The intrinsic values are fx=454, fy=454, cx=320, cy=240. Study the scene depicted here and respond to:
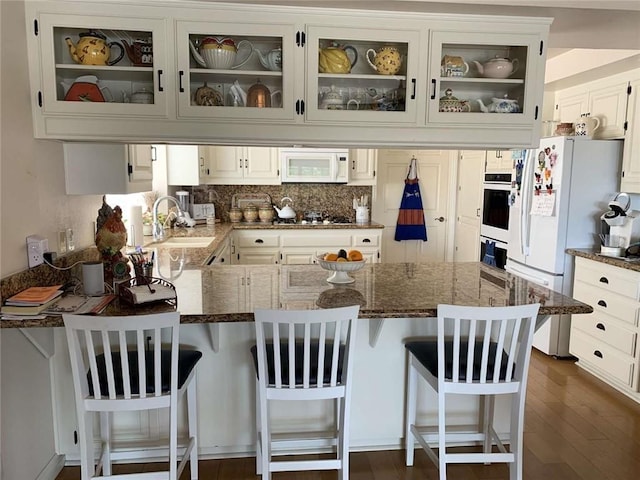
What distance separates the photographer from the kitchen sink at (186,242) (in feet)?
13.0

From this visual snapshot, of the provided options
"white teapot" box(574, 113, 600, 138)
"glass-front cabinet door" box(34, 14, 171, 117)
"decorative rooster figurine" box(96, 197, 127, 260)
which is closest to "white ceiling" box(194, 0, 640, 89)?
"glass-front cabinet door" box(34, 14, 171, 117)

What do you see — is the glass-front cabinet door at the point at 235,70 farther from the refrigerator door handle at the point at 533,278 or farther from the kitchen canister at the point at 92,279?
the refrigerator door handle at the point at 533,278

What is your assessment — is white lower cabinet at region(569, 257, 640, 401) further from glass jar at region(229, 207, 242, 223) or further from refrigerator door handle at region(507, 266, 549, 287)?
glass jar at region(229, 207, 242, 223)

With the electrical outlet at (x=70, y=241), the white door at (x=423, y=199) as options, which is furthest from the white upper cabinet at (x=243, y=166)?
the electrical outlet at (x=70, y=241)

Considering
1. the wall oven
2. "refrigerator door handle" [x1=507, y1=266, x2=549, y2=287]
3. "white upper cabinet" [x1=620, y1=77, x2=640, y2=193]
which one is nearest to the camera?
"white upper cabinet" [x1=620, y1=77, x2=640, y2=193]

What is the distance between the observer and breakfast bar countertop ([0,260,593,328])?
6.48 feet

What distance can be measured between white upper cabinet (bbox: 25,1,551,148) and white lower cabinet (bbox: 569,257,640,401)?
4.92 ft

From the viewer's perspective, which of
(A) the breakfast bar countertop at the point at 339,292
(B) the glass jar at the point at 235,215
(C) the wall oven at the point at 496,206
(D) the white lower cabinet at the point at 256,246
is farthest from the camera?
(B) the glass jar at the point at 235,215

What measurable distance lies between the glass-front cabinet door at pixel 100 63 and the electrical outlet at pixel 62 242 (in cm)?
63

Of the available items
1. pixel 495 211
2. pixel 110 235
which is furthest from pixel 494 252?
pixel 110 235

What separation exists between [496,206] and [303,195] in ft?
7.35

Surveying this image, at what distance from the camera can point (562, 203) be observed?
3.69 m

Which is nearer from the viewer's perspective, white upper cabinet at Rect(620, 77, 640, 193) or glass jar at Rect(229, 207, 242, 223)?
white upper cabinet at Rect(620, 77, 640, 193)

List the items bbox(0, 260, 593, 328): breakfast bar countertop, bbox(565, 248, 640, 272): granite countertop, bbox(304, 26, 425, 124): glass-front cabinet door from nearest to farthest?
bbox(0, 260, 593, 328): breakfast bar countertop < bbox(304, 26, 425, 124): glass-front cabinet door < bbox(565, 248, 640, 272): granite countertop
